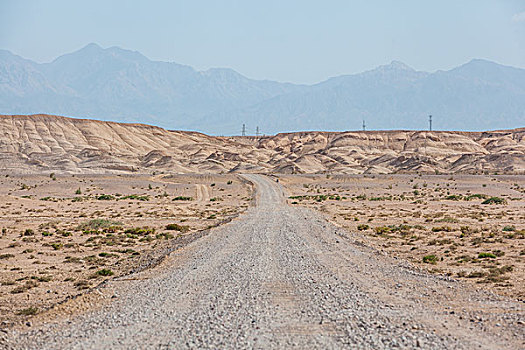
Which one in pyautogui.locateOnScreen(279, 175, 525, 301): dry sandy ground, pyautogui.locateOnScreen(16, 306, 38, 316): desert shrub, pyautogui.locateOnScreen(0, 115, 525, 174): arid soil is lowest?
pyautogui.locateOnScreen(279, 175, 525, 301): dry sandy ground

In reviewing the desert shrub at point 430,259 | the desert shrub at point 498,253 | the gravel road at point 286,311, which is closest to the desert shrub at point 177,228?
the gravel road at point 286,311

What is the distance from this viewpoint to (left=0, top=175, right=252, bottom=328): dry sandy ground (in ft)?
57.1

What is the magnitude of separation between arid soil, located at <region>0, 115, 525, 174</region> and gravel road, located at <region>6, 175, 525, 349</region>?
90962 mm

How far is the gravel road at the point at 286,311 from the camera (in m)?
10.7

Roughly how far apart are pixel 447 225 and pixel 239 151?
12513 cm

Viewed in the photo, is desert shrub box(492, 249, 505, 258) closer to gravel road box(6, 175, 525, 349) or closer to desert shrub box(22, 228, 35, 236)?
gravel road box(6, 175, 525, 349)

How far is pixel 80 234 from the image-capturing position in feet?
102

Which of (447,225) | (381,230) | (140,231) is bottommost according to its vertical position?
(447,225)

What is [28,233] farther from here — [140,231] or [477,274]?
[477,274]

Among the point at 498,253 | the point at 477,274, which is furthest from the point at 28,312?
the point at 498,253

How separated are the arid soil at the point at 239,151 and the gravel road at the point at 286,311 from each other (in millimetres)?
90962

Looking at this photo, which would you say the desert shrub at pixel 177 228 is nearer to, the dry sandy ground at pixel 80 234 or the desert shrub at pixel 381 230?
the dry sandy ground at pixel 80 234

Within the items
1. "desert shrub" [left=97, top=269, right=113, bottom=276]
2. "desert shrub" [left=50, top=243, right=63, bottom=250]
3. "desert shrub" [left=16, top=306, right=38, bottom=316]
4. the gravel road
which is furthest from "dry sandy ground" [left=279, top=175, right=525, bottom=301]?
"desert shrub" [left=50, top=243, right=63, bottom=250]

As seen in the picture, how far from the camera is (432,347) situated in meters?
10.2
